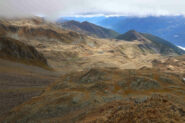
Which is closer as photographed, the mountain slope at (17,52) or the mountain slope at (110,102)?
the mountain slope at (110,102)

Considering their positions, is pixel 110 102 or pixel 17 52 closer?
pixel 110 102

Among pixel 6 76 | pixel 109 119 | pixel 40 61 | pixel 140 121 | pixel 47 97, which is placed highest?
pixel 140 121

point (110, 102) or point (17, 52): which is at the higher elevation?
point (110, 102)

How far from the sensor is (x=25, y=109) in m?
35.0

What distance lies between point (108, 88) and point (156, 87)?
1402 centimetres

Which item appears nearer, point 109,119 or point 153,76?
point 109,119

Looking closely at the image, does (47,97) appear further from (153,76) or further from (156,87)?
(153,76)

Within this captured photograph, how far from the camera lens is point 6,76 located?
68.1 meters

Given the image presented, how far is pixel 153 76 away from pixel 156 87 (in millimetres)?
8171

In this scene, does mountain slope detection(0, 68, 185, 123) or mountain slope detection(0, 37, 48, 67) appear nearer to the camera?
mountain slope detection(0, 68, 185, 123)

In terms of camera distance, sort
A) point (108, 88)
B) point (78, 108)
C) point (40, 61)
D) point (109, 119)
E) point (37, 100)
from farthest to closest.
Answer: point (40, 61), point (108, 88), point (37, 100), point (78, 108), point (109, 119)

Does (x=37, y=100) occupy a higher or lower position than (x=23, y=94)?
higher

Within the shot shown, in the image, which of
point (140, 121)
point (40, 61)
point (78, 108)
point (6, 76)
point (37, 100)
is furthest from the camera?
point (40, 61)

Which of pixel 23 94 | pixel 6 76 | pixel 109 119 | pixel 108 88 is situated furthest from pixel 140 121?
pixel 6 76
